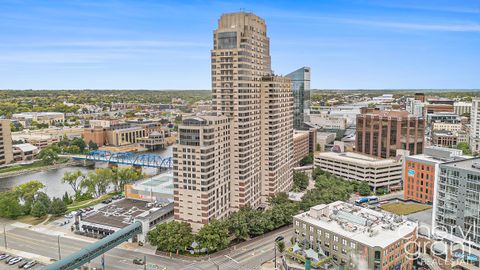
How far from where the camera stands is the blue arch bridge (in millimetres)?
84100

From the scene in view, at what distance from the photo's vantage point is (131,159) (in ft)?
298

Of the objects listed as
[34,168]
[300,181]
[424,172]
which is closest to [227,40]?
[300,181]

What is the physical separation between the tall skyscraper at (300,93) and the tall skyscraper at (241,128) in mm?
56267

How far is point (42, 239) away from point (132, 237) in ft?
36.8

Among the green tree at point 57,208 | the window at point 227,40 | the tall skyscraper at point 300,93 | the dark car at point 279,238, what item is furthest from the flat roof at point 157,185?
the tall skyscraper at point 300,93

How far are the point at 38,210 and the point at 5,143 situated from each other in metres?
51.1

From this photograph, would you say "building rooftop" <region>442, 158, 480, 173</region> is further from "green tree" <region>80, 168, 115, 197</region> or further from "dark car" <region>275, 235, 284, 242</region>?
"green tree" <region>80, 168, 115, 197</region>

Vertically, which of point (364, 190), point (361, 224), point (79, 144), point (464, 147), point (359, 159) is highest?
point (359, 159)

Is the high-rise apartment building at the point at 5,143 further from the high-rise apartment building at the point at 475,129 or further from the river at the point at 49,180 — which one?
the high-rise apartment building at the point at 475,129

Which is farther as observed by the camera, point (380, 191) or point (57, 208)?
point (380, 191)

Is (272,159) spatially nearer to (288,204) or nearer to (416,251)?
(288,204)

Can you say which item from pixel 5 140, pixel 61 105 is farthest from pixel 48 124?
pixel 5 140

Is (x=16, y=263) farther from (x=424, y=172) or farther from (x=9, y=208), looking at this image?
(x=424, y=172)

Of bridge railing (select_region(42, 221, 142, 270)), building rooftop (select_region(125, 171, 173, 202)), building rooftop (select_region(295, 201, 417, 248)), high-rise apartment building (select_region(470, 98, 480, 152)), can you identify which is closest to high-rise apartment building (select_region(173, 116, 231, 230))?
bridge railing (select_region(42, 221, 142, 270))
